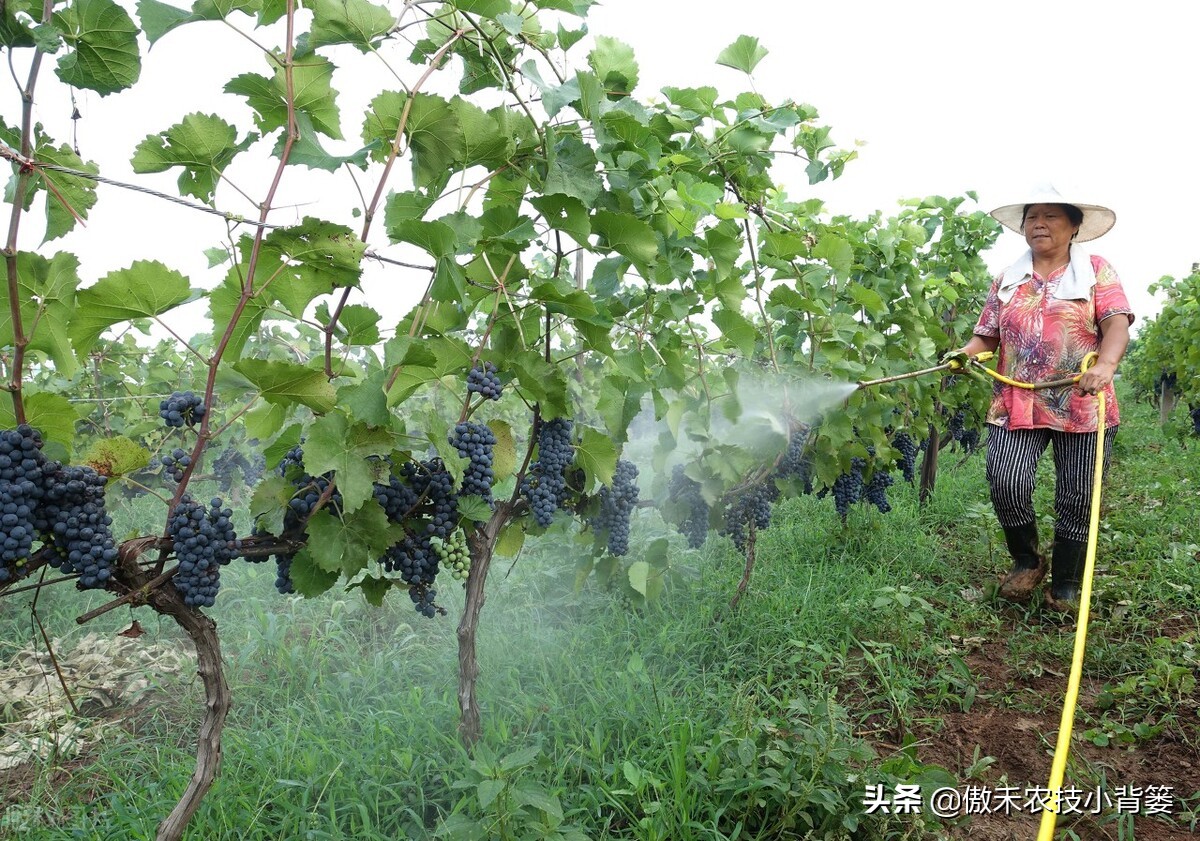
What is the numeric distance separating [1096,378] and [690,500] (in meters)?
1.71

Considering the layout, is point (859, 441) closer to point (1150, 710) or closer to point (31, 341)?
point (1150, 710)

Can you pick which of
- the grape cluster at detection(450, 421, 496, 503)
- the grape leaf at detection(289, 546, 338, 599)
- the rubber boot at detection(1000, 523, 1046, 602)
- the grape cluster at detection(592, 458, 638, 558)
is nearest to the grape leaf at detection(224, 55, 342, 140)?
the grape cluster at detection(450, 421, 496, 503)

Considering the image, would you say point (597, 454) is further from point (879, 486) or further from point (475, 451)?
point (879, 486)

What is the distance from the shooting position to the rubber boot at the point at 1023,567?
413 centimetres

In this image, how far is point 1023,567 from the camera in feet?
13.8

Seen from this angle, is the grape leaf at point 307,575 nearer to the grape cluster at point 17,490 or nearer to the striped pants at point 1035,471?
the grape cluster at point 17,490

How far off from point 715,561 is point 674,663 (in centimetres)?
142

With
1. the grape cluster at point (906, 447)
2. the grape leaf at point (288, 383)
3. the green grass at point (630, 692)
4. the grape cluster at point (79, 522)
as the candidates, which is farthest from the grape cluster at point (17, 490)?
the grape cluster at point (906, 447)

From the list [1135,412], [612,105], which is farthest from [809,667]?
[1135,412]

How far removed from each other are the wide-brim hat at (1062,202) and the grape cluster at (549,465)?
8.48 ft

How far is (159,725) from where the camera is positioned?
3.26 metres

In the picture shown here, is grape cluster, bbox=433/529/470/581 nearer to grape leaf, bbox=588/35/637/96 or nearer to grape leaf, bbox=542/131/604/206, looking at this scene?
grape leaf, bbox=542/131/604/206

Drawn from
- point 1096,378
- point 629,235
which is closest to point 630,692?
point 629,235

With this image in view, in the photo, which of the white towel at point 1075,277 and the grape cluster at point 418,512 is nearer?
the grape cluster at point 418,512
